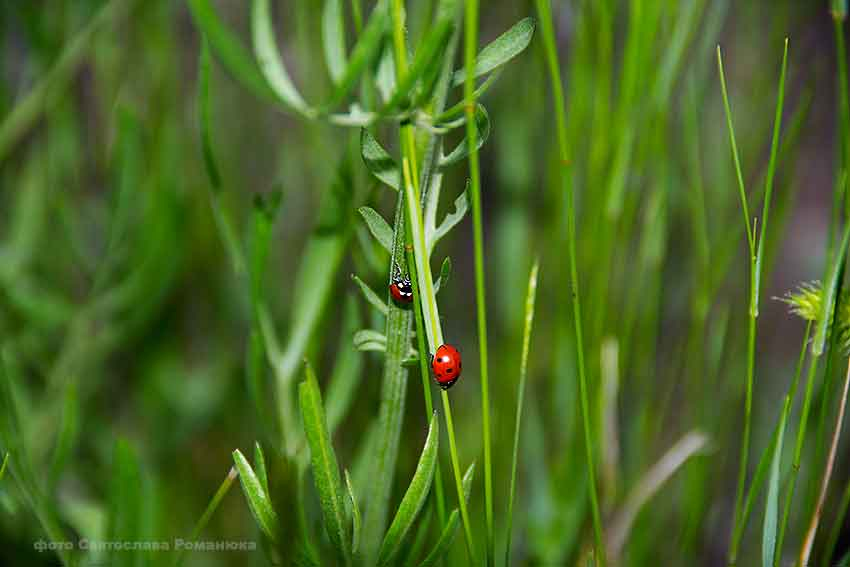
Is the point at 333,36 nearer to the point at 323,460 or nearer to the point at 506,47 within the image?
the point at 506,47

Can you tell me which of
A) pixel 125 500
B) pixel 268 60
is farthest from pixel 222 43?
pixel 125 500

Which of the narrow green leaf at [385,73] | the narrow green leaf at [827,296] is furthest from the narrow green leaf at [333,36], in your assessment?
the narrow green leaf at [827,296]

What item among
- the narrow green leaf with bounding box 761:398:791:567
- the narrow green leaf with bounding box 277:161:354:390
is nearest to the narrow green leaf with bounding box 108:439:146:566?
the narrow green leaf with bounding box 277:161:354:390

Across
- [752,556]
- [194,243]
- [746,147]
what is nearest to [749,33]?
[746,147]

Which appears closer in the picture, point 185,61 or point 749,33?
point 749,33

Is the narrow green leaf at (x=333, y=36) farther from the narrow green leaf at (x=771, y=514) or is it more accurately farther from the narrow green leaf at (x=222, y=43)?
the narrow green leaf at (x=771, y=514)

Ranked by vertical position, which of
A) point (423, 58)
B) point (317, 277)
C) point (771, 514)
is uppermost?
point (423, 58)

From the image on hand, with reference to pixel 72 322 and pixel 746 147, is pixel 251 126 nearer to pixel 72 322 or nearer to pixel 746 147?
pixel 72 322
